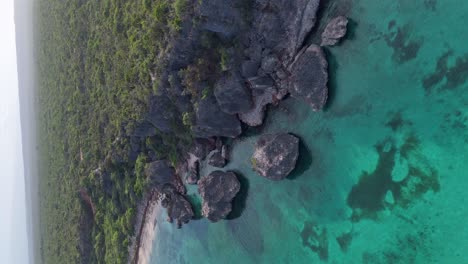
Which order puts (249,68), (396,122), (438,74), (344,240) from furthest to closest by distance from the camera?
(249,68) → (344,240) → (396,122) → (438,74)

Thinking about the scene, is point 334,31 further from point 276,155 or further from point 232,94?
point 276,155

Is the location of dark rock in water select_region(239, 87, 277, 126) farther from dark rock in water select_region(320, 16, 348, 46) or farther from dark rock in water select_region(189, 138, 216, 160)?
dark rock in water select_region(320, 16, 348, 46)

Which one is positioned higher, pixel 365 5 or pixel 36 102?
pixel 365 5

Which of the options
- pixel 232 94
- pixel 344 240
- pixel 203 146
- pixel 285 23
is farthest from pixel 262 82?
pixel 344 240

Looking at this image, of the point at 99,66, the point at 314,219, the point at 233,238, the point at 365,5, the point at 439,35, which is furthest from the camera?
the point at 99,66

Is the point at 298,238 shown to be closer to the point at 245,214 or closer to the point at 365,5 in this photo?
the point at 245,214

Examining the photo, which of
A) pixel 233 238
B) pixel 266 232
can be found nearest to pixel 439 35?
pixel 266 232

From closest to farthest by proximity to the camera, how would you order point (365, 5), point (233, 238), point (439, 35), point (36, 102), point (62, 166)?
point (439, 35)
point (365, 5)
point (233, 238)
point (62, 166)
point (36, 102)

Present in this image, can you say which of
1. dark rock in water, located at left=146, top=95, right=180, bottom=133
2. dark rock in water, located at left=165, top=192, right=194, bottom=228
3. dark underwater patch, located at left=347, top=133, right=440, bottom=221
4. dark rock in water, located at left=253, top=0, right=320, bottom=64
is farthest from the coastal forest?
dark underwater patch, located at left=347, top=133, right=440, bottom=221
